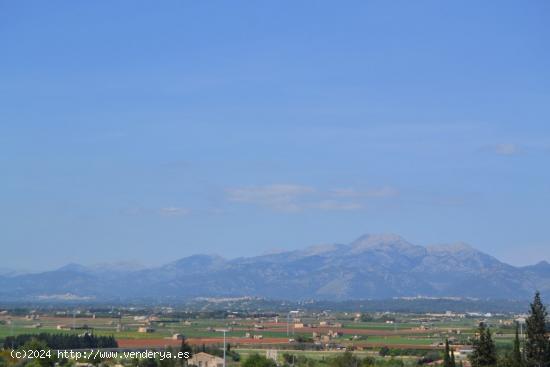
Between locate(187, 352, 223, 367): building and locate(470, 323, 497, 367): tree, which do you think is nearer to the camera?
locate(470, 323, 497, 367): tree

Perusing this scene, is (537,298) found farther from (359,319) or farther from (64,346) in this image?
(359,319)

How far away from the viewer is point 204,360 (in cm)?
6888

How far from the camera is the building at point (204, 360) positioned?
67312 millimetres

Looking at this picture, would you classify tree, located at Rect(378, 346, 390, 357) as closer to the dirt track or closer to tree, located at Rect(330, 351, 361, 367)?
the dirt track

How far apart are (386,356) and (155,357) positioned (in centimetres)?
2451

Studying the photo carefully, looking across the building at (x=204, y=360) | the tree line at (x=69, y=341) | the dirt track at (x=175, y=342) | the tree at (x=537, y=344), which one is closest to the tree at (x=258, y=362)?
the building at (x=204, y=360)

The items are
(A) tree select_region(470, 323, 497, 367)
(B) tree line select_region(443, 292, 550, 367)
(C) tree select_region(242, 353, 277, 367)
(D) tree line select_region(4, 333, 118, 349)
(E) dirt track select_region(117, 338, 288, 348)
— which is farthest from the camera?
(E) dirt track select_region(117, 338, 288, 348)

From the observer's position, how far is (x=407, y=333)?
409 feet

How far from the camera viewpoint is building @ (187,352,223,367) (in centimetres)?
6731

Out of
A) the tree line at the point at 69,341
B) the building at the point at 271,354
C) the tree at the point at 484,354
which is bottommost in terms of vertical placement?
the tree at the point at 484,354

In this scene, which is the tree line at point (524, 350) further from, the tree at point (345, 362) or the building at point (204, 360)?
the building at point (204, 360)

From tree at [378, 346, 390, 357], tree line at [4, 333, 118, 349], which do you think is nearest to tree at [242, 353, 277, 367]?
tree at [378, 346, 390, 357]

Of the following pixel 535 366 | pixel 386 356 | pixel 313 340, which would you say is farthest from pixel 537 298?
pixel 313 340

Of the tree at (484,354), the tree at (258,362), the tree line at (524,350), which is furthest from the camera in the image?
the tree at (258,362)
